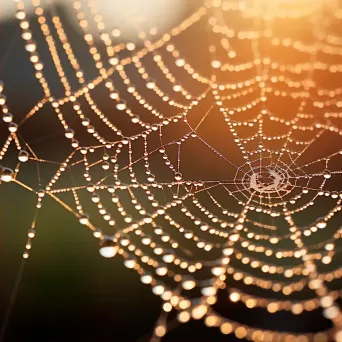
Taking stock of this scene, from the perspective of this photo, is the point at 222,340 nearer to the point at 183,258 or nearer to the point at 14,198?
the point at 183,258

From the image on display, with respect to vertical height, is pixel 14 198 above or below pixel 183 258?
above

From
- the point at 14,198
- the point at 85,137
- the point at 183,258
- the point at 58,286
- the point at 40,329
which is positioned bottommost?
the point at 40,329

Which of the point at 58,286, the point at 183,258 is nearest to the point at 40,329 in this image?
the point at 58,286

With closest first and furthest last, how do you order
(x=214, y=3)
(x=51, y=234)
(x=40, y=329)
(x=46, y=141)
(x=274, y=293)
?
(x=214, y=3) < (x=274, y=293) < (x=40, y=329) < (x=51, y=234) < (x=46, y=141)

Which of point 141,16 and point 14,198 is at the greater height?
point 141,16

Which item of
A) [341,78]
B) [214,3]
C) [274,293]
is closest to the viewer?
[214,3]

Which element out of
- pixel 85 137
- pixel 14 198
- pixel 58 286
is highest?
pixel 85 137

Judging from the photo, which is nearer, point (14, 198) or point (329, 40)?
point (329, 40)

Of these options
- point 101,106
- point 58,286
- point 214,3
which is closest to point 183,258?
point 58,286

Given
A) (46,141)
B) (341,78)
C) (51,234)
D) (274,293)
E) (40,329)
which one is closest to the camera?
(341,78)
